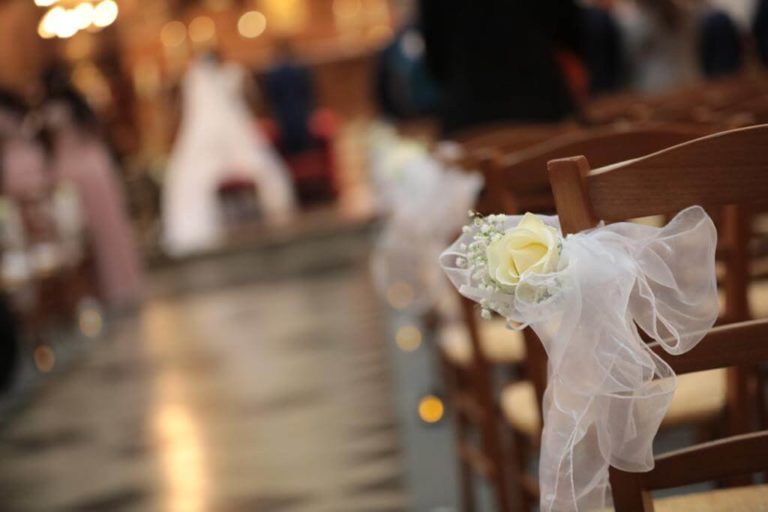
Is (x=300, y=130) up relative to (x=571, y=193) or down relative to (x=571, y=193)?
up

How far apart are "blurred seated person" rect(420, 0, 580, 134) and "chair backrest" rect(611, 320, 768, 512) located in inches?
143

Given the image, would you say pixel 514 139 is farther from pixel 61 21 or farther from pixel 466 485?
pixel 61 21

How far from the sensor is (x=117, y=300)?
34.1 feet

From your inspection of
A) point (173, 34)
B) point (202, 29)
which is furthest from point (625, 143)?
point (202, 29)

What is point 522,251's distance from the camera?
1721 mm

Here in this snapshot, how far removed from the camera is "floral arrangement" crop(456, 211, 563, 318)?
1.69 metres

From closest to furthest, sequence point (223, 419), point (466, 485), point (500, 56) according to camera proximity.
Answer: point (466, 485)
point (500, 56)
point (223, 419)

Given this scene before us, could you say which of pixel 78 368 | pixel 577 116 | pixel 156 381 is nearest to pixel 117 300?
pixel 78 368

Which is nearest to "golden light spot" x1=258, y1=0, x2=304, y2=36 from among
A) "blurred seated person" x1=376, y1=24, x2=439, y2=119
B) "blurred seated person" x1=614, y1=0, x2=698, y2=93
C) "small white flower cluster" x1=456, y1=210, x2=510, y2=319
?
"blurred seated person" x1=376, y1=24, x2=439, y2=119

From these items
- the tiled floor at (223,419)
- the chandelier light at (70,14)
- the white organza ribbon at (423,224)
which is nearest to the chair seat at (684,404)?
the white organza ribbon at (423,224)

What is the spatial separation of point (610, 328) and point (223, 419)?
4.42 meters

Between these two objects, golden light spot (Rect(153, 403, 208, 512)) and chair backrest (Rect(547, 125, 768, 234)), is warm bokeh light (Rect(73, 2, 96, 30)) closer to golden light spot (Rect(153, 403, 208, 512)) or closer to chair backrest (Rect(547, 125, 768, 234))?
golden light spot (Rect(153, 403, 208, 512))

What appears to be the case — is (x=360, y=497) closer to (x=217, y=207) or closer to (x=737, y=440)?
(x=737, y=440)

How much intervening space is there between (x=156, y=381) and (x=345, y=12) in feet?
46.7
